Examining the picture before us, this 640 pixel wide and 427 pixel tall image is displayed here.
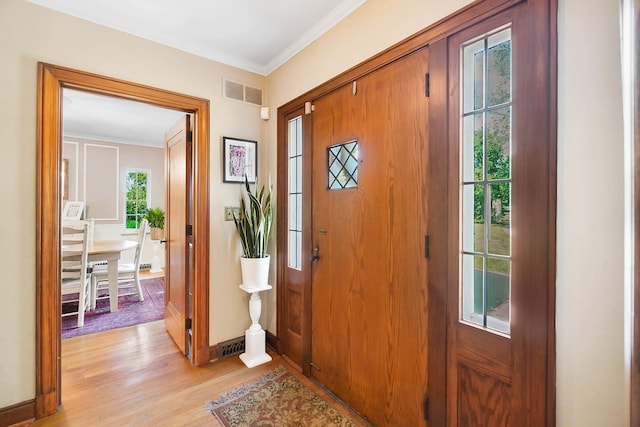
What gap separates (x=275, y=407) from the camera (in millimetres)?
1850

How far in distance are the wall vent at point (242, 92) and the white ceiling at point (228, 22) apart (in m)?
0.18

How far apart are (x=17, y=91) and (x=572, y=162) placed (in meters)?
2.94

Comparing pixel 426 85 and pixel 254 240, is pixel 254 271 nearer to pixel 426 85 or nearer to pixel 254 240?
pixel 254 240

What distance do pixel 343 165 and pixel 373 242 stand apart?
587 mm

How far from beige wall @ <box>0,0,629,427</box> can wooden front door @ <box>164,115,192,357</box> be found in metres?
0.30

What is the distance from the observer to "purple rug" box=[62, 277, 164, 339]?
3050mm

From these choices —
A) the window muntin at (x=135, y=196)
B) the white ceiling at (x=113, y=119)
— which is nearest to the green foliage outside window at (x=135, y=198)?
the window muntin at (x=135, y=196)

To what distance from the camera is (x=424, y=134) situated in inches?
56.8

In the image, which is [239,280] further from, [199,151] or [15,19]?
[15,19]

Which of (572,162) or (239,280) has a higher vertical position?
(572,162)

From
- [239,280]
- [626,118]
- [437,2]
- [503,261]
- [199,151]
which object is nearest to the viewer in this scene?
[626,118]

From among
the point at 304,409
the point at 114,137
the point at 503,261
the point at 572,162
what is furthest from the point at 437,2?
the point at 114,137

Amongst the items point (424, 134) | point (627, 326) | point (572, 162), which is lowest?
point (627, 326)

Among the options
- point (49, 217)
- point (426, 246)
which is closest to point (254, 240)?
point (49, 217)
